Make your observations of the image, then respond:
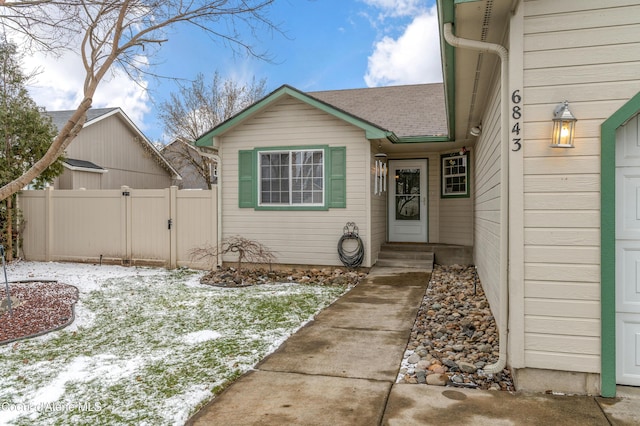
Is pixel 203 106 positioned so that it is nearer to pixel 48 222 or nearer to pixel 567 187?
pixel 48 222

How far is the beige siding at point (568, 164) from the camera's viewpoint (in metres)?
2.91

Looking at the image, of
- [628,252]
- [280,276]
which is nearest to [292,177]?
[280,276]

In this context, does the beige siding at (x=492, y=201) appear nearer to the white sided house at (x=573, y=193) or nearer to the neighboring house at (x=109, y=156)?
the white sided house at (x=573, y=193)

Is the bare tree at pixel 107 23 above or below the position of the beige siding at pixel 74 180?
above

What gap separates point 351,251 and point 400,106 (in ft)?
16.7

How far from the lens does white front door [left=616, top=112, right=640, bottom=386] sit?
Result: 9.57ft

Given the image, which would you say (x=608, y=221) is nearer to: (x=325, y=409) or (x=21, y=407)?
(x=325, y=409)

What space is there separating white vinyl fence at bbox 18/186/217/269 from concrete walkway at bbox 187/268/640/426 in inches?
213

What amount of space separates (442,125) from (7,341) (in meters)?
8.65

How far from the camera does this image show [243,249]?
820 centimetres

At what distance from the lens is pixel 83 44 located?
258 inches

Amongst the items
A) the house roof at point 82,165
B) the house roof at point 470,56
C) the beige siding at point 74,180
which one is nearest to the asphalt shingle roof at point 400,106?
the house roof at point 470,56

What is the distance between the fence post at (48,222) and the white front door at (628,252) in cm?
1057

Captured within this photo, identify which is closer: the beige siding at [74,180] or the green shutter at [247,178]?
the green shutter at [247,178]
